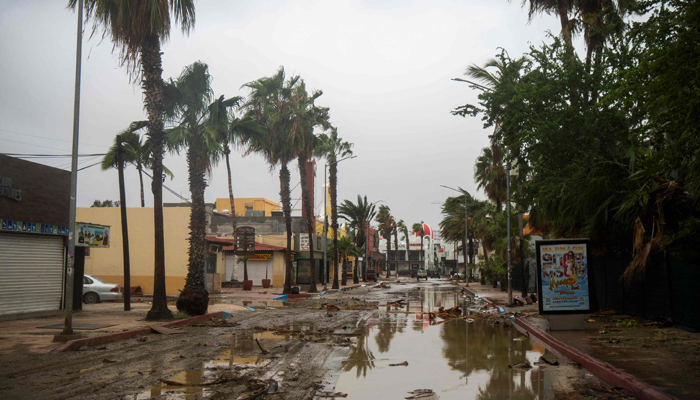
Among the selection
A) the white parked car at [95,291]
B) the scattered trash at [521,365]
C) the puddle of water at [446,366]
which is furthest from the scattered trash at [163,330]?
the white parked car at [95,291]

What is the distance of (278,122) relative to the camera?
38688mm

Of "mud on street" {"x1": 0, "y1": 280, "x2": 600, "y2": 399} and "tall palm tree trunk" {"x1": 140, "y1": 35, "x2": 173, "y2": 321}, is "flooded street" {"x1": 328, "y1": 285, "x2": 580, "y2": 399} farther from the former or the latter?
"tall palm tree trunk" {"x1": 140, "y1": 35, "x2": 173, "y2": 321}

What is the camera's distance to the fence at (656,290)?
46.4 ft

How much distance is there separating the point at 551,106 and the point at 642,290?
670 centimetres

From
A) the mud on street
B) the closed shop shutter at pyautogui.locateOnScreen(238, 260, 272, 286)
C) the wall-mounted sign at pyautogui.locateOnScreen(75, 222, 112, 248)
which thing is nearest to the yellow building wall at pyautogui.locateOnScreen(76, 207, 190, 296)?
the wall-mounted sign at pyautogui.locateOnScreen(75, 222, 112, 248)

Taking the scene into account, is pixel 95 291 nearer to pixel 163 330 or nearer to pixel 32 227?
pixel 32 227

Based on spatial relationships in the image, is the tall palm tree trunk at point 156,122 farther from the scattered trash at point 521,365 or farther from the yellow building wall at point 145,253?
the yellow building wall at point 145,253

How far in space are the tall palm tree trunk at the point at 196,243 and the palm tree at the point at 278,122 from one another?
15352 mm

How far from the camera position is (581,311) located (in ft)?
52.3

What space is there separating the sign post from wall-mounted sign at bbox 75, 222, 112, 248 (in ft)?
66.2

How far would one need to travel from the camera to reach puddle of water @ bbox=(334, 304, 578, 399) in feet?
27.2

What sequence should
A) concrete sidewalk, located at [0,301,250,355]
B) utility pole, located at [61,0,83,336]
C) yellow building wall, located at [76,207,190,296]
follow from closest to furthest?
concrete sidewalk, located at [0,301,250,355], utility pole, located at [61,0,83,336], yellow building wall, located at [76,207,190,296]

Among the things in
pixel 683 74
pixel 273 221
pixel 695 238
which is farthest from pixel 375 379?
pixel 273 221

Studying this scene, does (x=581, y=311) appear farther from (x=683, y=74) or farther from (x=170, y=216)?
(x=170, y=216)
